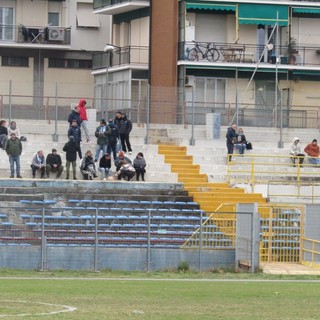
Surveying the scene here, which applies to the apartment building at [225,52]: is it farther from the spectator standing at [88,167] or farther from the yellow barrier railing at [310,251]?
the yellow barrier railing at [310,251]

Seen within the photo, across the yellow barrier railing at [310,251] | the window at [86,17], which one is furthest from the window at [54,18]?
the yellow barrier railing at [310,251]

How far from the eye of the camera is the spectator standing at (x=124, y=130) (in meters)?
47.0

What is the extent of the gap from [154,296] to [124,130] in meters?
22.0

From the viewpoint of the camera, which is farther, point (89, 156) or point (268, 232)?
point (89, 156)

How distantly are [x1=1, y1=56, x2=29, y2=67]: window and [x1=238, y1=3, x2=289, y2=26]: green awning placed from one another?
40.6 feet

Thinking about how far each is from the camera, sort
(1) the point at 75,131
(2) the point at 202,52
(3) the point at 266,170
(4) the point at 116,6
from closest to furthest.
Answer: (1) the point at 75,131 → (3) the point at 266,170 → (2) the point at 202,52 → (4) the point at 116,6

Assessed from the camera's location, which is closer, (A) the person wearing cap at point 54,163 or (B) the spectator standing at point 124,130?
(A) the person wearing cap at point 54,163

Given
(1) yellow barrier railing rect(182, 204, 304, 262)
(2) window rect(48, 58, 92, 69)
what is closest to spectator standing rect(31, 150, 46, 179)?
(1) yellow barrier railing rect(182, 204, 304, 262)

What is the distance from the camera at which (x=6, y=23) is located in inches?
2633

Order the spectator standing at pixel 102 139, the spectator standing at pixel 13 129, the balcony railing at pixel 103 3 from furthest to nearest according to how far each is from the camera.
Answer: the balcony railing at pixel 103 3 → the spectator standing at pixel 102 139 → the spectator standing at pixel 13 129

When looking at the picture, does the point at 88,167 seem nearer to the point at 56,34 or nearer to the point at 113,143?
the point at 113,143

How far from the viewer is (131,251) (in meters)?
35.2

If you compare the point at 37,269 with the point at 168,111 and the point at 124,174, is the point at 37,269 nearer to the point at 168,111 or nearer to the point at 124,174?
the point at 124,174

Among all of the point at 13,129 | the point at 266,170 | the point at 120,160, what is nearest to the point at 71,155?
the point at 120,160
